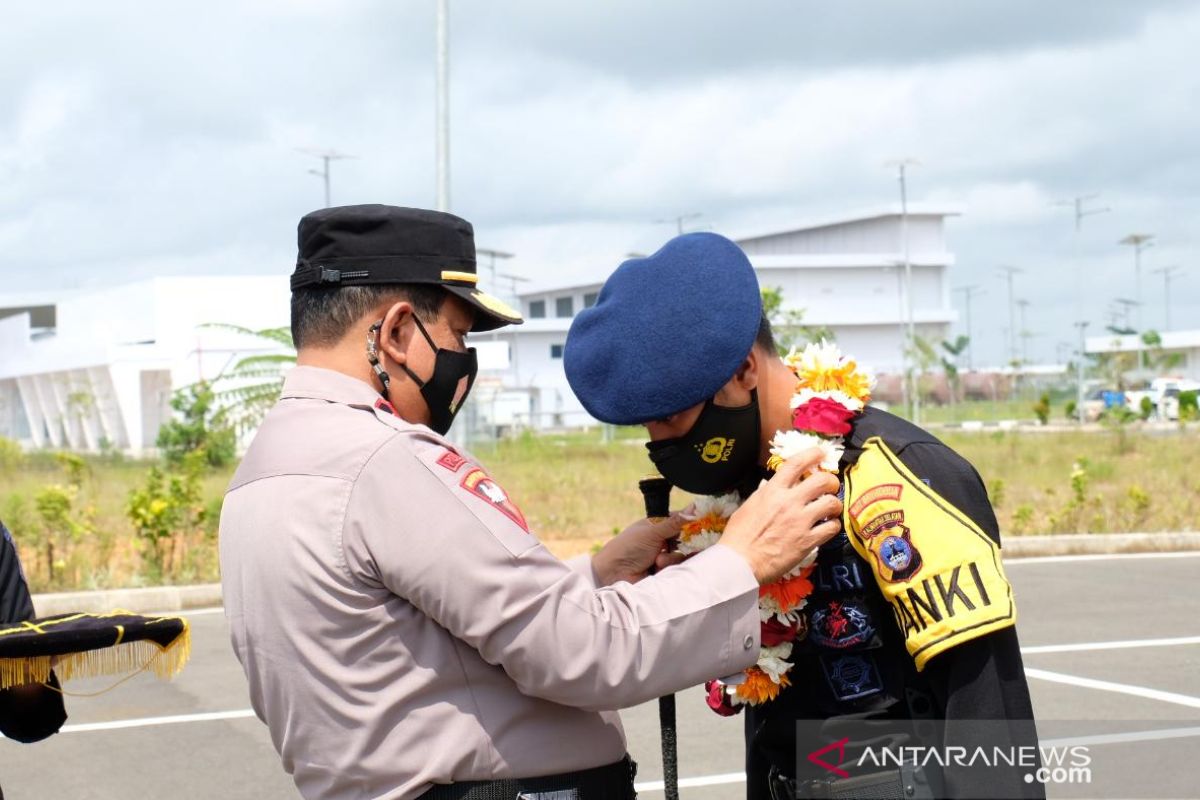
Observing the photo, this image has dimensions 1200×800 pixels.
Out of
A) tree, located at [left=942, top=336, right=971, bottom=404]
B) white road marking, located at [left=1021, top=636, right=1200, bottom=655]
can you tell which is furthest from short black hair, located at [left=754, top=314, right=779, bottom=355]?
tree, located at [left=942, top=336, right=971, bottom=404]

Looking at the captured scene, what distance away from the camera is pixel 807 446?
2.46 meters

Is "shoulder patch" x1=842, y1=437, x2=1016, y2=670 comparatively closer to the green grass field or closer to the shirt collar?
the shirt collar

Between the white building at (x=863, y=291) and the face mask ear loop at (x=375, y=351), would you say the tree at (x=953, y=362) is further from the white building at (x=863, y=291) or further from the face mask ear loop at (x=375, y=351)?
the face mask ear loop at (x=375, y=351)

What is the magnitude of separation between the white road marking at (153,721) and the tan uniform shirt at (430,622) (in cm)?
575

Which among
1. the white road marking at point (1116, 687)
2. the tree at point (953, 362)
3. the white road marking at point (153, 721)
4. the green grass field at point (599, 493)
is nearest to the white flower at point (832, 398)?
the white road marking at point (1116, 687)

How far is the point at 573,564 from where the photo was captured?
332 centimetres

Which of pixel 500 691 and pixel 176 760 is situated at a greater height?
pixel 500 691

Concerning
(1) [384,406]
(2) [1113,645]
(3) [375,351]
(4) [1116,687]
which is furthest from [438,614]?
(2) [1113,645]

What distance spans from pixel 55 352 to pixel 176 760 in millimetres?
53037

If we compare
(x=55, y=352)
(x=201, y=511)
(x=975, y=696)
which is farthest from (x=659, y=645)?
(x=55, y=352)

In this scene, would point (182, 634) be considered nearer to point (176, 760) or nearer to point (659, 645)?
point (659, 645)

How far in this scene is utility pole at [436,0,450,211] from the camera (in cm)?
1445

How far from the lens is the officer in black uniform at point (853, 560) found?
2.21 meters

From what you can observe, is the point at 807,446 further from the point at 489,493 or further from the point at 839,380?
the point at 489,493
